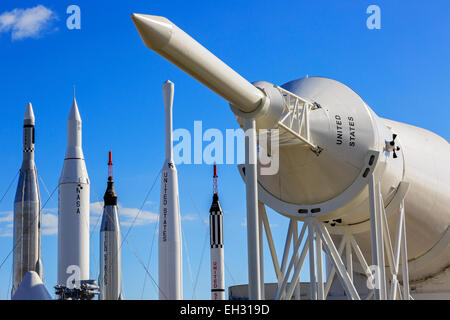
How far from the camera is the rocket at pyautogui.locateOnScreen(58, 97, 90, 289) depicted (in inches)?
1196

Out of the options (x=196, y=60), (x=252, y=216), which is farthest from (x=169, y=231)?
(x=196, y=60)

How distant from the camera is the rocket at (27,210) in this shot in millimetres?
33625

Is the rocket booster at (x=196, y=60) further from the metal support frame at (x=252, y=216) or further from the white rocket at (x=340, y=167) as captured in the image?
the metal support frame at (x=252, y=216)

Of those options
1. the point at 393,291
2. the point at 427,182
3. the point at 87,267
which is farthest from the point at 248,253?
the point at 87,267

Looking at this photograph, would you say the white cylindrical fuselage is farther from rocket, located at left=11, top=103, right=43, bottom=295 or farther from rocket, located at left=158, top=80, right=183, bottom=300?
rocket, located at left=11, top=103, right=43, bottom=295

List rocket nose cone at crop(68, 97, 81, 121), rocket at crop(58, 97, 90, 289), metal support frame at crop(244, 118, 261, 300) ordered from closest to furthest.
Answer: metal support frame at crop(244, 118, 261, 300)
rocket at crop(58, 97, 90, 289)
rocket nose cone at crop(68, 97, 81, 121)

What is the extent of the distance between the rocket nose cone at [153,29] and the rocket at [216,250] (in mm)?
27602

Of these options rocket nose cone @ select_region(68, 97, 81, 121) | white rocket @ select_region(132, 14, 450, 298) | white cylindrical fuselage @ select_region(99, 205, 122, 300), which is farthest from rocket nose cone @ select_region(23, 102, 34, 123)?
white rocket @ select_region(132, 14, 450, 298)

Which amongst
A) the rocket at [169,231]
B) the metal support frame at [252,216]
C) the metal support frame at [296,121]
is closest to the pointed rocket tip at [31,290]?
the metal support frame at [252,216]

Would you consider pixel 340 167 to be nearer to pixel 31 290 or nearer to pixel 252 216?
pixel 252 216

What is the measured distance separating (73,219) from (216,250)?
10826 millimetres

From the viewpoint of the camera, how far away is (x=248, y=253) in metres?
13.9

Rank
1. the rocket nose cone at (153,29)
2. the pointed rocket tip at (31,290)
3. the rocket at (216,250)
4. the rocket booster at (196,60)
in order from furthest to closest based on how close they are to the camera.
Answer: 1. the rocket at (216,250)
2. the pointed rocket tip at (31,290)
3. the rocket booster at (196,60)
4. the rocket nose cone at (153,29)

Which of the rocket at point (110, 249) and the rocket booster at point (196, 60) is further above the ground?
the rocket booster at point (196, 60)
